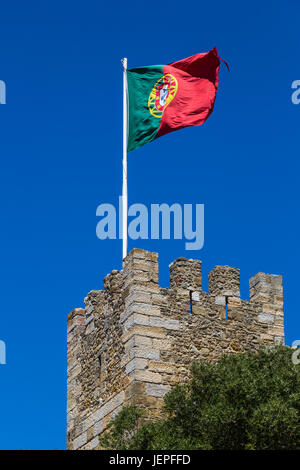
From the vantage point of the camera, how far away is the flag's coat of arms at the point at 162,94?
29.8 meters

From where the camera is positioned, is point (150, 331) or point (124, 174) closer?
point (150, 331)

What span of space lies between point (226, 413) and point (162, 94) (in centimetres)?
1080

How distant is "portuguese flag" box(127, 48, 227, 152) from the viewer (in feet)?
96.8

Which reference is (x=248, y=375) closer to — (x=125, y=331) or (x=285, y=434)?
(x=285, y=434)

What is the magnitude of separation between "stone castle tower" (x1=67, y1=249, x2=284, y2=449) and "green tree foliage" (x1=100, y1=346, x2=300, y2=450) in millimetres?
866

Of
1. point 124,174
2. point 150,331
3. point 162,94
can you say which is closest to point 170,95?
point 162,94

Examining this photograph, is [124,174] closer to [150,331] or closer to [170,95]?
[170,95]

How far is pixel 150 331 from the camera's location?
25.6 m

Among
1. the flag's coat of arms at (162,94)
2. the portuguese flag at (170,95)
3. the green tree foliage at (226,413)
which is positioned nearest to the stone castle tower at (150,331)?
the green tree foliage at (226,413)

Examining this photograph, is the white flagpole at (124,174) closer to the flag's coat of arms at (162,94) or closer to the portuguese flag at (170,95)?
the portuguese flag at (170,95)

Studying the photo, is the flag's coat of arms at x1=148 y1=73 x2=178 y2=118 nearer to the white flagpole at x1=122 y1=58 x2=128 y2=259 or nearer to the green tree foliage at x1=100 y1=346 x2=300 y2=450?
the white flagpole at x1=122 y1=58 x2=128 y2=259
